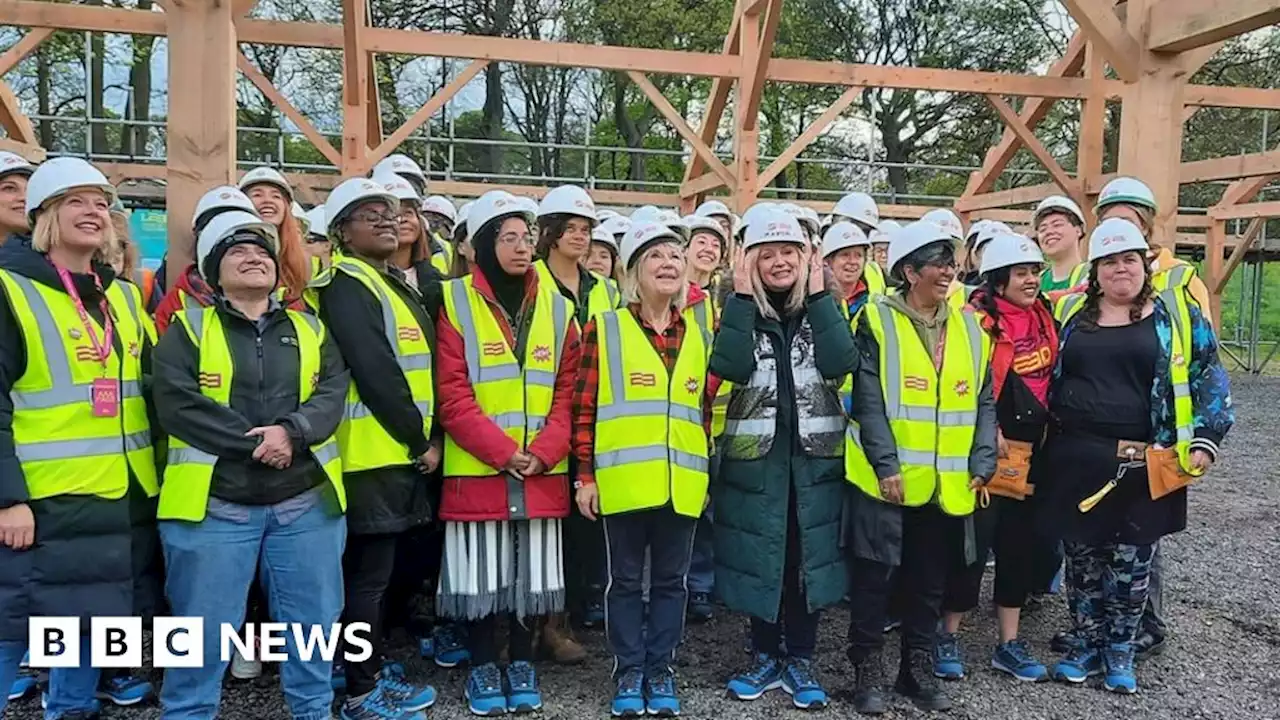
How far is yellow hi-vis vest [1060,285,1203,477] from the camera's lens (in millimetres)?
3732

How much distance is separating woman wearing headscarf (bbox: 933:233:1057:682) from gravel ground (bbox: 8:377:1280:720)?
175 mm

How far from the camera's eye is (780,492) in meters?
3.62

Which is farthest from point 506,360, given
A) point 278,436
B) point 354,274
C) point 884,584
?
point 884,584

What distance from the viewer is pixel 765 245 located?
11.6ft

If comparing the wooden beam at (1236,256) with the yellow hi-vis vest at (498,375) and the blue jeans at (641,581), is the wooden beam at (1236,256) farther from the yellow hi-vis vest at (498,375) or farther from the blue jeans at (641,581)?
the yellow hi-vis vest at (498,375)

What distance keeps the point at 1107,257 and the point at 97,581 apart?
393 centimetres

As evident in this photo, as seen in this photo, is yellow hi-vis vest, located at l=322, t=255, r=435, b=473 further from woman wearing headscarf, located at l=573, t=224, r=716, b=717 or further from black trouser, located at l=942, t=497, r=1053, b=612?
black trouser, located at l=942, t=497, r=1053, b=612

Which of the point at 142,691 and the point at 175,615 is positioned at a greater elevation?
the point at 175,615

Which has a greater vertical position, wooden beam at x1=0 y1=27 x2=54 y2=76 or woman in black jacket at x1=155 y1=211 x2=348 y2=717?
wooden beam at x1=0 y1=27 x2=54 y2=76

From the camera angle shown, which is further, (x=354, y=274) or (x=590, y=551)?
(x=590, y=551)

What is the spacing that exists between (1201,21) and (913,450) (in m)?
3.32

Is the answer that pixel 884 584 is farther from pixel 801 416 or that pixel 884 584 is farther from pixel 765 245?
pixel 765 245

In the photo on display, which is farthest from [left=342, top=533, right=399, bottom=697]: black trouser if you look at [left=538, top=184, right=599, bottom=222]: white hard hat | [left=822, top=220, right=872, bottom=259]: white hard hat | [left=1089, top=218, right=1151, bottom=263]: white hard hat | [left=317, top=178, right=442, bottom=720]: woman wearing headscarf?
[left=1089, top=218, right=1151, bottom=263]: white hard hat

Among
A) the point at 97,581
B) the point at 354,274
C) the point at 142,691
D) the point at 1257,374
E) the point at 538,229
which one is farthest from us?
the point at 1257,374
